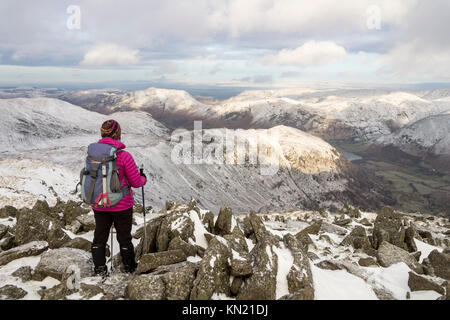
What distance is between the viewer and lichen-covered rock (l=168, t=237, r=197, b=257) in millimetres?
10414

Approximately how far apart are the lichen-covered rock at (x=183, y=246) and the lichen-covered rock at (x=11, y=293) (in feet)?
15.8

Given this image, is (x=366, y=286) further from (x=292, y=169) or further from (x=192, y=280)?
(x=292, y=169)

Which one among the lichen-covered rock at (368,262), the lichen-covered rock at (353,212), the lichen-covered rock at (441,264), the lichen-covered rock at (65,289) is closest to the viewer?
the lichen-covered rock at (65,289)

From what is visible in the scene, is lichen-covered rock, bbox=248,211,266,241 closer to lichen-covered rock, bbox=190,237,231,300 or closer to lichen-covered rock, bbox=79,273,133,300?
lichen-covered rock, bbox=190,237,231,300

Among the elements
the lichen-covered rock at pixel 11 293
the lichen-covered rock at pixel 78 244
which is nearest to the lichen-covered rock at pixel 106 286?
the lichen-covered rock at pixel 11 293

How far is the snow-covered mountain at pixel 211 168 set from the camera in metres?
99.8

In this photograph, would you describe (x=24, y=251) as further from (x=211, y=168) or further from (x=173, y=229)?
(x=211, y=168)

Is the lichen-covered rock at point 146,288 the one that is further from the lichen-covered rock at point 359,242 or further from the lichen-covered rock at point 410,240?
the lichen-covered rock at point 410,240

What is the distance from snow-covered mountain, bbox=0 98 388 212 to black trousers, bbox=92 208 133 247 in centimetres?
4922

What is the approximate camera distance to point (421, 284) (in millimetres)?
9375

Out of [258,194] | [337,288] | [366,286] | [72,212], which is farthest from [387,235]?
[258,194]

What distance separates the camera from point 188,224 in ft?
39.5

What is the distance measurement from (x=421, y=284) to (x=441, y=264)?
4241 millimetres
